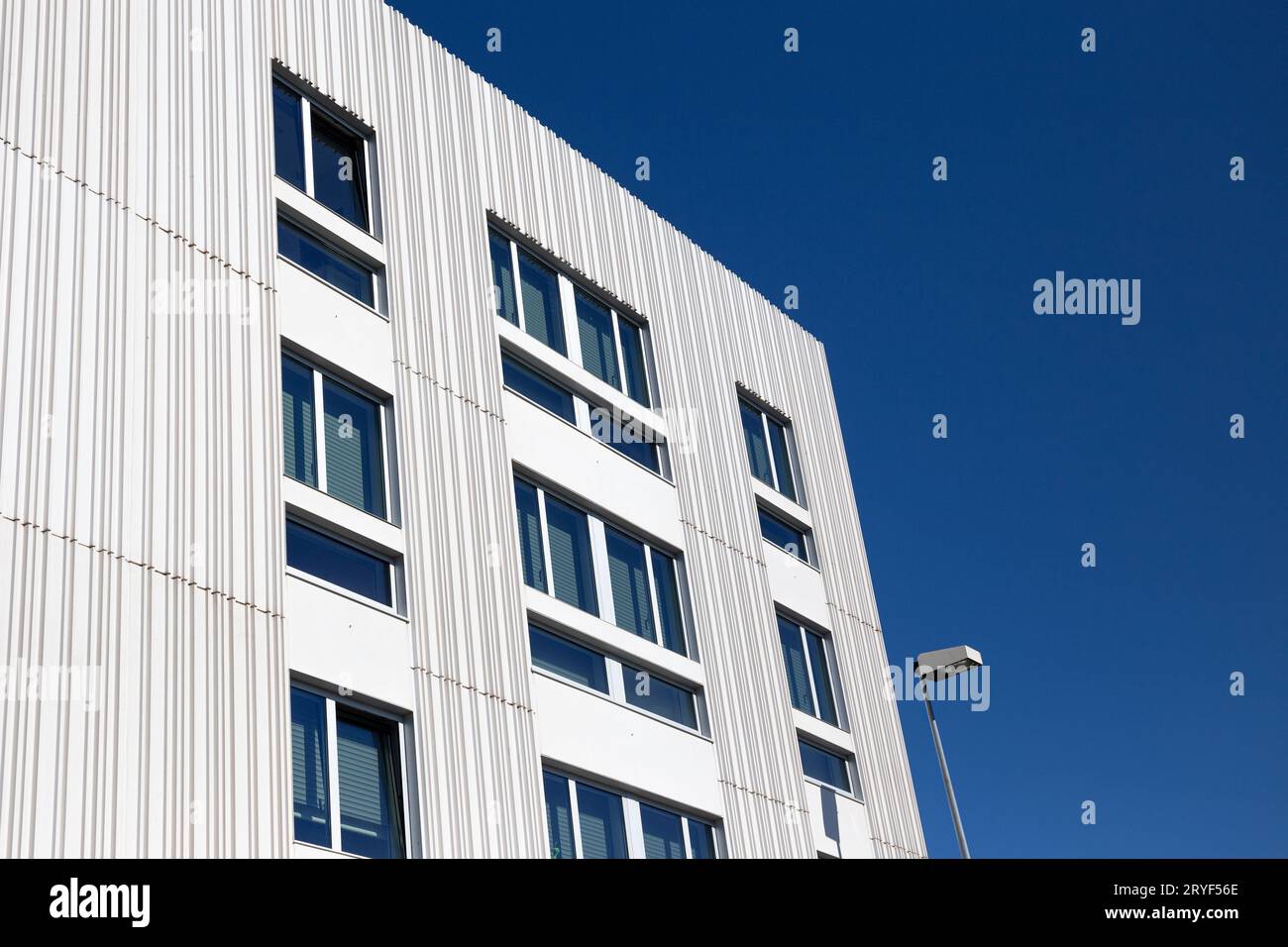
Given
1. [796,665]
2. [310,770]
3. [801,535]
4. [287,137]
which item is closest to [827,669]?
[796,665]

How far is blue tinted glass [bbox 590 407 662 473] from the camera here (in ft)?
65.1

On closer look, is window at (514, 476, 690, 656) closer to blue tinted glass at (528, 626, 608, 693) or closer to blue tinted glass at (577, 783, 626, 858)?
blue tinted glass at (528, 626, 608, 693)

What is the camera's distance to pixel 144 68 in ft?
50.1

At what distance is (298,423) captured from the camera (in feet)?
49.8

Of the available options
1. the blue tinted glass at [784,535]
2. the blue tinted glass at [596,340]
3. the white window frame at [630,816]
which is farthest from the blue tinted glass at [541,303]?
the white window frame at [630,816]

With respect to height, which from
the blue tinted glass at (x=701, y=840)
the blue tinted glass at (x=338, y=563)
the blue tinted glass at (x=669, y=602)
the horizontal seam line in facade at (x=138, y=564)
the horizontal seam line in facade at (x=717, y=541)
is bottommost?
the blue tinted glass at (x=701, y=840)

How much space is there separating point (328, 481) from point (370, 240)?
11.7ft

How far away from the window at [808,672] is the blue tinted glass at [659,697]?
280 cm

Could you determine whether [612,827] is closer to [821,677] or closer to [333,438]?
[333,438]

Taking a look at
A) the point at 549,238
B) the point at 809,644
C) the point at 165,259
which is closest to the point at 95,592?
the point at 165,259

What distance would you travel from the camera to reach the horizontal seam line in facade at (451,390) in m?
16.7

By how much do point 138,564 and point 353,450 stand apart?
12.3ft

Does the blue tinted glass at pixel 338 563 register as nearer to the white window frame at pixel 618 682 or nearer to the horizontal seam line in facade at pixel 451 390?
the white window frame at pixel 618 682

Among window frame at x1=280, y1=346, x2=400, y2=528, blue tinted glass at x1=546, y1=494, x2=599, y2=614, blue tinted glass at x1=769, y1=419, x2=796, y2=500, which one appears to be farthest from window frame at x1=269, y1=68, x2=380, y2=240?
blue tinted glass at x1=769, y1=419, x2=796, y2=500
